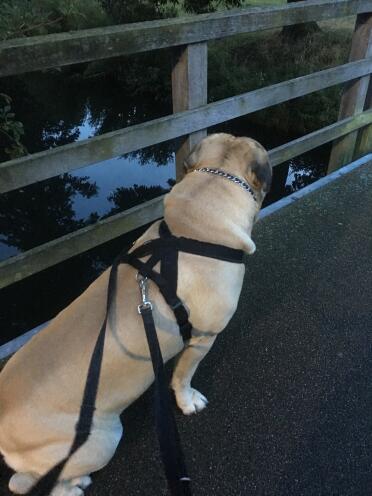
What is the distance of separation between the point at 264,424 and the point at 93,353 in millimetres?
1064

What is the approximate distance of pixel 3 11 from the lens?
2506mm

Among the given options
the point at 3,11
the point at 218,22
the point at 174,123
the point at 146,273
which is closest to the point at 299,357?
the point at 146,273

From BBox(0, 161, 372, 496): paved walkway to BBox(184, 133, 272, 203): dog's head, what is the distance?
1018 mm

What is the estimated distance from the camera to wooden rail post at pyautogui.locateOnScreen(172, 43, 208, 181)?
2701mm

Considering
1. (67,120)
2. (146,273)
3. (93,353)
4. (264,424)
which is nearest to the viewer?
(93,353)

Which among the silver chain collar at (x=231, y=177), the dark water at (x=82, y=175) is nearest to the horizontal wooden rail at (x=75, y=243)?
the silver chain collar at (x=231, y=177)

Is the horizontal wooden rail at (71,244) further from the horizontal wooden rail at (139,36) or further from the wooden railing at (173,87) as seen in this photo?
the horizontal wooden rail at (139,36)

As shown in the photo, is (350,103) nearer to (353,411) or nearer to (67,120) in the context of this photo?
(353,411)

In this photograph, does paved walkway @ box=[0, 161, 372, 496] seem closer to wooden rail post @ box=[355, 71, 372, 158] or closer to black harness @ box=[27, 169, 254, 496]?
black harness @ box=[27, 169, 254, 496]

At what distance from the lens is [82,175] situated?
7.31 m

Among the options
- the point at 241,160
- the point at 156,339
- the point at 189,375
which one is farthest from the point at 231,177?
the point at 189,375

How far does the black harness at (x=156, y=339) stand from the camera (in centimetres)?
143

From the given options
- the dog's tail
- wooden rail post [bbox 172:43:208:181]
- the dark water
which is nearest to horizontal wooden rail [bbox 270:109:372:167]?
wooden rail post [bbox 172:43:208:181]

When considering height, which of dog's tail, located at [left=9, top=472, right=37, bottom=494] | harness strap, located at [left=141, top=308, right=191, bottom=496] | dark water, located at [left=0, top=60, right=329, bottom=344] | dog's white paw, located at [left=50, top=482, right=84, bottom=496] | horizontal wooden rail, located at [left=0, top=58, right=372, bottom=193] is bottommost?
dark water, located at [left=0, top=60, right=329, bottom=344]
